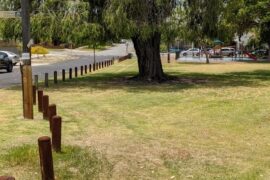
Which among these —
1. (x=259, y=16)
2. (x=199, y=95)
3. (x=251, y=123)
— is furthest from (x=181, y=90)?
(x=259, y=16)

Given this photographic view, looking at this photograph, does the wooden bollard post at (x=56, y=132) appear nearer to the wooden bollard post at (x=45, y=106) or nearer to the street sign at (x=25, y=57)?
the wooden bollard post at (x=45, y=106)

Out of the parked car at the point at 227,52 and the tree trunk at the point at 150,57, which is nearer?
the tree trunk at the point at 150,57

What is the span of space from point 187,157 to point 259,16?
41.8m

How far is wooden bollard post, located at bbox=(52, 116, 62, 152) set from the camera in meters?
8.39

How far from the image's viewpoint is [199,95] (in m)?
18.9

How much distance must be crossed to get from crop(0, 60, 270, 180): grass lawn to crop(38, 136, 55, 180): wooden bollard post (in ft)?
1.60

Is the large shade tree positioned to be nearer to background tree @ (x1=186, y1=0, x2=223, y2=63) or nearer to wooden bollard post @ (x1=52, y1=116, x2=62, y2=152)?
background tree @ (x1=186, y1=0, x2=223, y2=63)

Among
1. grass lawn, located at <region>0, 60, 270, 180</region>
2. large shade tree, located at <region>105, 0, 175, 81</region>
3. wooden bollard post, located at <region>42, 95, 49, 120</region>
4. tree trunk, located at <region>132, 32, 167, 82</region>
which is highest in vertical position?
large shade tree, located at <region>105, 0, 175, 81</region>

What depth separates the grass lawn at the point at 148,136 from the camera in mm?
7797

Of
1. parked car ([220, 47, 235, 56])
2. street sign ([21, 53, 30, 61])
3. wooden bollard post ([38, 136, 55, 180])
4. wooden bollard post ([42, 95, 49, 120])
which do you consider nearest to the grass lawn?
wooden bollard post ([42, 95, 49, 120])

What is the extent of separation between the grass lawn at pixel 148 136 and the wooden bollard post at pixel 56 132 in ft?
0.78

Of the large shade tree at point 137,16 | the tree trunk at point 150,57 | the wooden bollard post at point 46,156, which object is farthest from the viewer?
the tree trunk at point 150,57

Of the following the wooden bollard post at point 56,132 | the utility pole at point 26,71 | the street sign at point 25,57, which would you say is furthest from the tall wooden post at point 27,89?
the wooden bollard post at point 56,132

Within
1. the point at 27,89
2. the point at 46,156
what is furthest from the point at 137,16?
the point at 46,156
